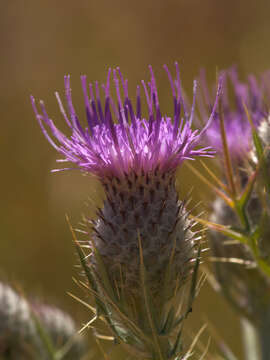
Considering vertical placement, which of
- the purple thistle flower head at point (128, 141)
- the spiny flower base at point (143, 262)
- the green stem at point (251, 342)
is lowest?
the green stem at point (251, 342)

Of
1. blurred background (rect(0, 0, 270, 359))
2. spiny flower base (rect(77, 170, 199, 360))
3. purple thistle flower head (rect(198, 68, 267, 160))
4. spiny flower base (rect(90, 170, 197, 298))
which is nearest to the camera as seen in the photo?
spiny flower base (rect(77, 170, 199, 360))

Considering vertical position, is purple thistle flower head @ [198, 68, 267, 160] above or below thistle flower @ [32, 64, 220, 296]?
above

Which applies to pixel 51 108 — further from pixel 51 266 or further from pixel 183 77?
pixel 51 266

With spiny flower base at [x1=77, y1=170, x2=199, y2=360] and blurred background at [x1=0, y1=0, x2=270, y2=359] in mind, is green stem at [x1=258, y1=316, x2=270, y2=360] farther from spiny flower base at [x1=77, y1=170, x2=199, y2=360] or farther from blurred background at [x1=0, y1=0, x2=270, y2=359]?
blurred background at [x1=0, y1=0, x2=270, y2=359]

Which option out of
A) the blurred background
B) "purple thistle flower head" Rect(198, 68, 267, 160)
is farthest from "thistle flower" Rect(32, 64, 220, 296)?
the blurred background

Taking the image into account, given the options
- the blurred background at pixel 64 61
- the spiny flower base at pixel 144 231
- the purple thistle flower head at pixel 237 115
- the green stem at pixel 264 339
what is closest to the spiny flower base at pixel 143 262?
the spiny flower base at pixel 144 231

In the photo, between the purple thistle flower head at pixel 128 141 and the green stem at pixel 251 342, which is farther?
the green stem at pixel 251 342

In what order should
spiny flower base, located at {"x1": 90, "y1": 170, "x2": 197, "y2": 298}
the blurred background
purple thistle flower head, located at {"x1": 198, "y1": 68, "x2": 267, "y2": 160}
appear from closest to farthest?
spiny flower base, located at {"x1": 90, "y1": 170, "x2": 197, "y2": 298} → purple thistle flower head, located at {"x1": 198, "y1": 68, "x2": 267, "y2": 160} → the blurred background

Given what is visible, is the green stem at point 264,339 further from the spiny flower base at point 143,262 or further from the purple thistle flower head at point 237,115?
the spiny flower base at point 143,262
